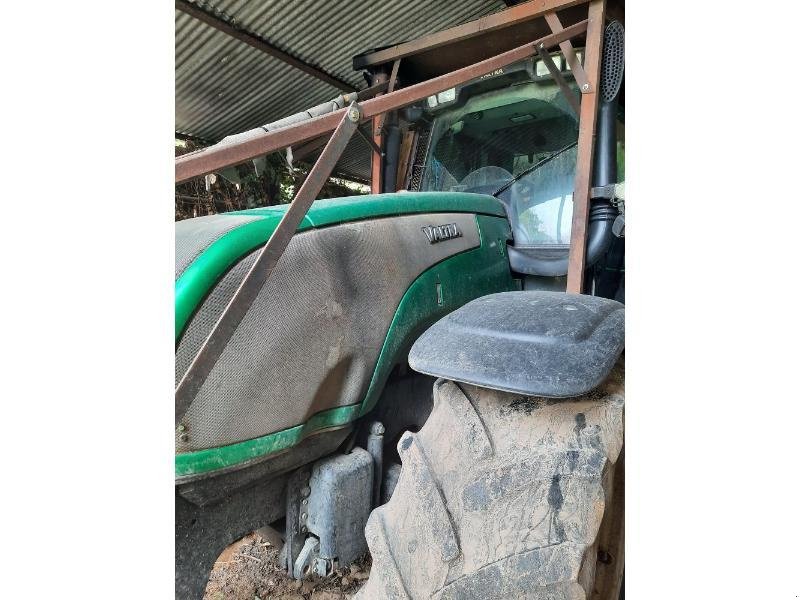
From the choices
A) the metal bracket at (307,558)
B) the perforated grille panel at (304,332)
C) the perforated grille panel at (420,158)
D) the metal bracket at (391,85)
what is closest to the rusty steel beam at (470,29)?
the metal bracket at (391,85)

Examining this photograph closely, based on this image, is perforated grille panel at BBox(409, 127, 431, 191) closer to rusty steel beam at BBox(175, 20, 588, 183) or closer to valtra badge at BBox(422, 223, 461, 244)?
valtra badge at BBox(422, 223, 461, 244)

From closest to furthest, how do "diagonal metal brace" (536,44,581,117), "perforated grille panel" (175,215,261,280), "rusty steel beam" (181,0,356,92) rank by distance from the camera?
"perforated grille panel" (175,215,261,280), "diagonal metal brace" (536,44,581,117), "rusty steel beam" (181,0,356,92)

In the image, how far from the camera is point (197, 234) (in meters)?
0.87

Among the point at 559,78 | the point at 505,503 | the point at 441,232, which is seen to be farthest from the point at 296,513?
the point at 559,78

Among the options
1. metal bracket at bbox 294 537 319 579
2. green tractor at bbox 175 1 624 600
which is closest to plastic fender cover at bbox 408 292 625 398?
green tractor at bbox 175 1 624 600

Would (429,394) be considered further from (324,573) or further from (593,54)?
(593,54)

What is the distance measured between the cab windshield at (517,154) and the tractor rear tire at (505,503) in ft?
2.99

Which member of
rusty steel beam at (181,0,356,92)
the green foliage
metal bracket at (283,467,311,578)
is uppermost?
rusty steel beam at (181,0,356,92)

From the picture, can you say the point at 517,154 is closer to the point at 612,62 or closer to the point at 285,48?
the point at 612,62

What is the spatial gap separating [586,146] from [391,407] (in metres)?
0.90

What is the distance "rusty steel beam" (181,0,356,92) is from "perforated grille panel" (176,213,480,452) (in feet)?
4.73

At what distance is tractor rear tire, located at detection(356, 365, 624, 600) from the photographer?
2.35 feet

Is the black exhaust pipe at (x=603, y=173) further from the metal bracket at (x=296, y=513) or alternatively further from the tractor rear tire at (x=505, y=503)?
the metal bracket at (x=296, y=513)
